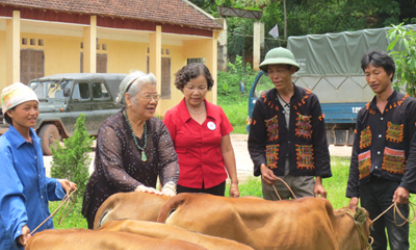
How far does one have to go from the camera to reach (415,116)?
3.94 m

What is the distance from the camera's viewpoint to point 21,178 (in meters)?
3.31

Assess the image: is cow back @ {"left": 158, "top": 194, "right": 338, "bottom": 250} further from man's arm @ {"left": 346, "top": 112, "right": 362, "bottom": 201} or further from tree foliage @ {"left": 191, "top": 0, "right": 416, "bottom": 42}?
tree foliage @ {"left": 191, "top": 0, "right": 416, "bottom": 42}

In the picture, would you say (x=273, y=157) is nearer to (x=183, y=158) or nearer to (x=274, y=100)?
(x=274, y=100)

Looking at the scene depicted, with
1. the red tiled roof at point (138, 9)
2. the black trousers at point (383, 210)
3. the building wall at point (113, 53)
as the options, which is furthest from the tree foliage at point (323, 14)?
the black trousers at point (383, 210)

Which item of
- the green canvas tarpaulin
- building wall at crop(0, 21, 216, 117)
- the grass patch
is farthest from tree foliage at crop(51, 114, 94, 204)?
the grass patch

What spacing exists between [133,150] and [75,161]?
3585 millimetres

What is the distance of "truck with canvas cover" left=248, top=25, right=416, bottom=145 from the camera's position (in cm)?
1227

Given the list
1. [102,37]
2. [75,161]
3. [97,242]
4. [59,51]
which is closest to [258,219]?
[97,242]

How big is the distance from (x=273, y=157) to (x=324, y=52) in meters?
9.58

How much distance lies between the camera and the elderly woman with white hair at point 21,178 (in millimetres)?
3033

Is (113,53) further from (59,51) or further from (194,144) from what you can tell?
(194,144)

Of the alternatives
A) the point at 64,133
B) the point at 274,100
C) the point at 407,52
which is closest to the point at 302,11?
the point at 64,133

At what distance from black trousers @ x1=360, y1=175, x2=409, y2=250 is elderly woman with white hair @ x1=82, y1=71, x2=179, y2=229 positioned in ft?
5.16

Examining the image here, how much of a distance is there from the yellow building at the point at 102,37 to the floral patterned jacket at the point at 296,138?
12.8 m
